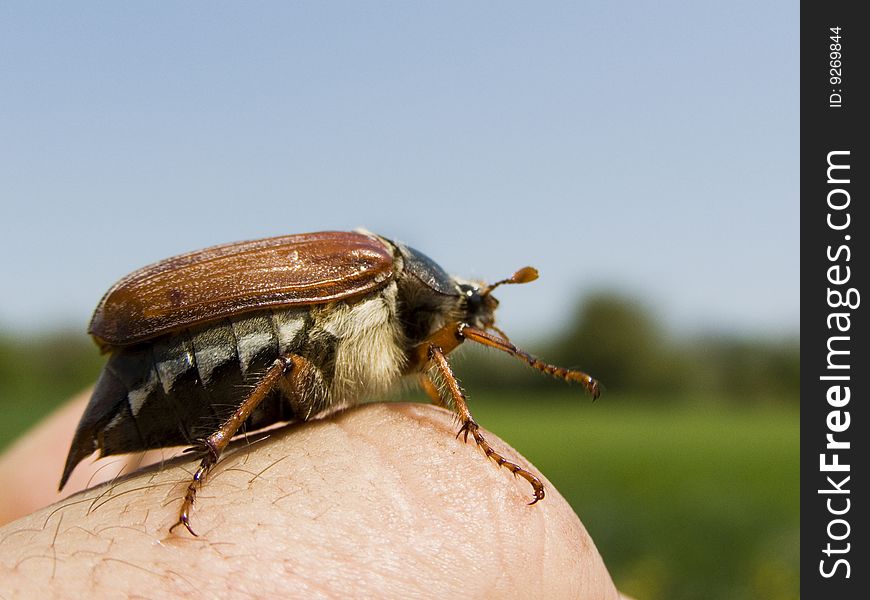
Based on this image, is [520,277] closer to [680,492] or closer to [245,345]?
[245,345]

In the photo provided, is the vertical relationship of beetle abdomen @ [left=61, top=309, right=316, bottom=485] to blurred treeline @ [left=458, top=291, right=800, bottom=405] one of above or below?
above


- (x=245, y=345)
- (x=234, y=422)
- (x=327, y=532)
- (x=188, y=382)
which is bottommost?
(x=327, y=532)

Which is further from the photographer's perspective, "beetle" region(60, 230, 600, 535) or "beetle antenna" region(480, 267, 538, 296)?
"beetle antenna" region(480, 267, 538, 296)

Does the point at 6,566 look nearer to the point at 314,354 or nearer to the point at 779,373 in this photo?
the point at 314,354

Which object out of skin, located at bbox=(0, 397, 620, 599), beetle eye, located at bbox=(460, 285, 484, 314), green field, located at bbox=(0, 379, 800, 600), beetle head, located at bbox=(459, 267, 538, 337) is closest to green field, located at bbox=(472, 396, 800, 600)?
green field, located at bbox=(0, 379, 800, 600)

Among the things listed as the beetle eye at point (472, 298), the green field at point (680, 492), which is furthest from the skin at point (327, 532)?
the green field at point (680, 492)

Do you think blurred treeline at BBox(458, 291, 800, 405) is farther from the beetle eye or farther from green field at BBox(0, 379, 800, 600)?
the beetle eye

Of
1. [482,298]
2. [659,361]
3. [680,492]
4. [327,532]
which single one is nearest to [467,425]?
[327,532]

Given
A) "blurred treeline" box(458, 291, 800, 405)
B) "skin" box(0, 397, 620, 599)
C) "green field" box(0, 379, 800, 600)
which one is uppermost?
"skin" box(0, 397, 620, 599)
